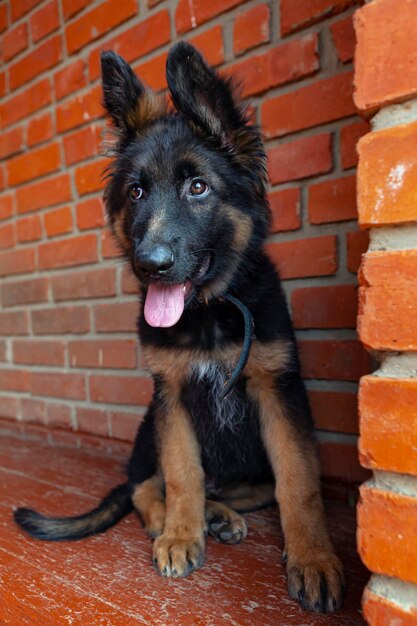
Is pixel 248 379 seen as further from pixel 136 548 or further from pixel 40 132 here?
pixel 40 132

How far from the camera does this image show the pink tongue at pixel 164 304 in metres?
1.69

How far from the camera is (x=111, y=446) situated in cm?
305

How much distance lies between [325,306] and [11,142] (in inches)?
100

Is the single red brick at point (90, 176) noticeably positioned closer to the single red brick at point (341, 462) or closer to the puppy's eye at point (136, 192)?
the puppy's eye at point (136, 192)

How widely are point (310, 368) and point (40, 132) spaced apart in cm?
232

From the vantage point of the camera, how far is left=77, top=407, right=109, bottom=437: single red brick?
3.07m

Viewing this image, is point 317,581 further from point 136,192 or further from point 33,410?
point 33,410

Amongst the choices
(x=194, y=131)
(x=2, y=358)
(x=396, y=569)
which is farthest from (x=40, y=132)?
(x=396, y=569)

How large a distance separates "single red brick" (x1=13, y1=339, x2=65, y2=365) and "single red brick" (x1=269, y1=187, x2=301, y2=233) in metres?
1.67

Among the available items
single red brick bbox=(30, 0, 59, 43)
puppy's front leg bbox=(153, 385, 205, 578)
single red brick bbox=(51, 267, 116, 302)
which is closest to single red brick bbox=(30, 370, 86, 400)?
single red brick bbox=(51, 267, 116, 302)

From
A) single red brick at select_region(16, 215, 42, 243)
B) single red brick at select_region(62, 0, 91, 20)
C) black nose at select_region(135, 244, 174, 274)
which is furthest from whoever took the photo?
single red brick at select_region(16, 215, 42, 243)

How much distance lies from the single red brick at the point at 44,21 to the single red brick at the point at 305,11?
5.40 feet

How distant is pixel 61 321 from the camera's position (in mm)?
3307

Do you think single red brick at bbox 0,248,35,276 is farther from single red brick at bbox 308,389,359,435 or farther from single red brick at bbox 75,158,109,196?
single red brick at bbox 308,389,359,435
